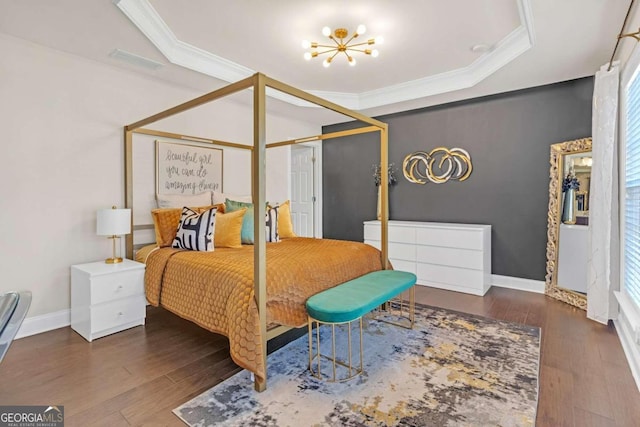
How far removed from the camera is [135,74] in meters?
3.25

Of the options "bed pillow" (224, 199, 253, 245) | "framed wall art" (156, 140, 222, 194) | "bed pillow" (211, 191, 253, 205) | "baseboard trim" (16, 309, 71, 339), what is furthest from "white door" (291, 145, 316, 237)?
"baseboard trim" (16, 309, 71, 339)

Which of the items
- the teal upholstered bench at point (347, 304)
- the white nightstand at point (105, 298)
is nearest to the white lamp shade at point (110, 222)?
the white nightstand at point (105, 298)

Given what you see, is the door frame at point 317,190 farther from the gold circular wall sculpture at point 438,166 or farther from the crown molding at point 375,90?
the gold circular wall sculpture at point 438,166

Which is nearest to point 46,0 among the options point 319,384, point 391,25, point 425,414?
point 391,25

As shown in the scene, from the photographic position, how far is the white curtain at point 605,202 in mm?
2762

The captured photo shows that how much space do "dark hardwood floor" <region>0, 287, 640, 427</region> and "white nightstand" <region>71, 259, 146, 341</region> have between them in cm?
9

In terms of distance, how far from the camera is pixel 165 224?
123 inches

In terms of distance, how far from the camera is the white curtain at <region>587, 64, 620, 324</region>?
2.76m

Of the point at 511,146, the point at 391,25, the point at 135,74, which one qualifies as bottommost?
the point at 511,146

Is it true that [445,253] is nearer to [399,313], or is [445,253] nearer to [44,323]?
[399,313]

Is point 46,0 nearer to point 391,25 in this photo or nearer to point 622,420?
point 391,25

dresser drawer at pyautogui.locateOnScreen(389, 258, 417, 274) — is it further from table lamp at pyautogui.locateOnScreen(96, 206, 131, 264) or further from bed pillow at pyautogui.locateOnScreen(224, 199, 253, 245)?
table lamp at pyautogui.locateOnScreen(96, 206, 131, 264)

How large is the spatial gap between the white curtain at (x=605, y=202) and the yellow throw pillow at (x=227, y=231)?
3206 mm

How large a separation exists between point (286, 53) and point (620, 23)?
8.86 ft
